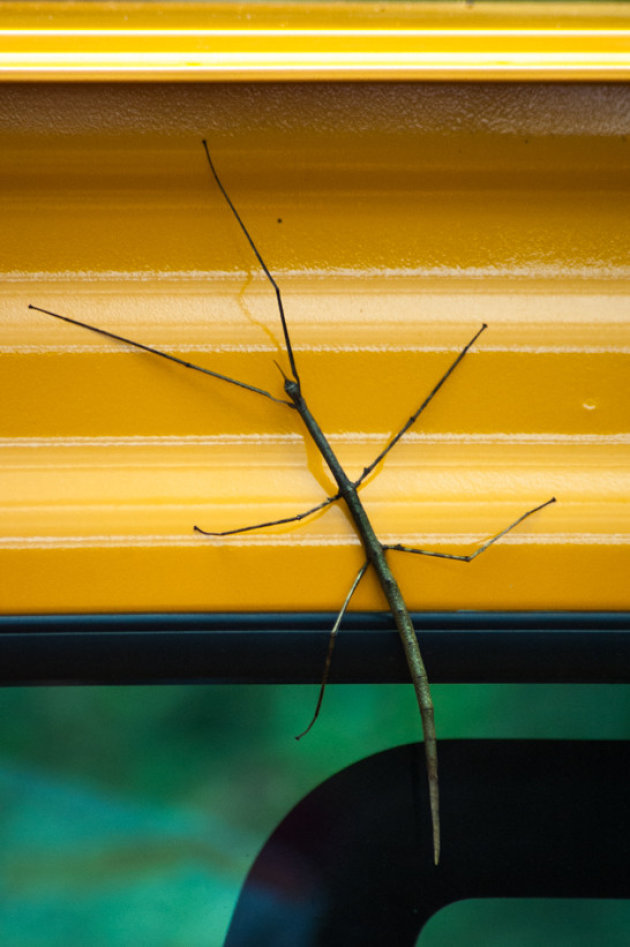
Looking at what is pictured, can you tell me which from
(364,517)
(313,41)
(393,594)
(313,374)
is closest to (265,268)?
(313,374)

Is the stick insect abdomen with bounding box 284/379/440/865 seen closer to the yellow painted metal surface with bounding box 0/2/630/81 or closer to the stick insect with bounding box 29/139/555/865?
the stick insect with bounding box 29/139/555/865

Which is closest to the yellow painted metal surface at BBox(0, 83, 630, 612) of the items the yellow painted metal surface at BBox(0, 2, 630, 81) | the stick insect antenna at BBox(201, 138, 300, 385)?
the stick insect antenna at BBox(201, 138, 300, 385)

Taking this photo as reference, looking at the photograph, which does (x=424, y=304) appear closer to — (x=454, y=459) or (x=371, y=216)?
(x=371, y=216)

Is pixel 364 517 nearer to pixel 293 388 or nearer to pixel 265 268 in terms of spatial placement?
pixel 293 388

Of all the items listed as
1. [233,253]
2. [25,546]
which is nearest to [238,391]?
[233,253]

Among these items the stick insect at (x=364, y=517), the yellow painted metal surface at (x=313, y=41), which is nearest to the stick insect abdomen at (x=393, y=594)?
the stick insect at (x=364, y=517)

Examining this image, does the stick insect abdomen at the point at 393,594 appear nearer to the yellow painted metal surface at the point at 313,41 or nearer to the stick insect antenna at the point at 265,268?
the stick insect antenna at the point at 265,268
